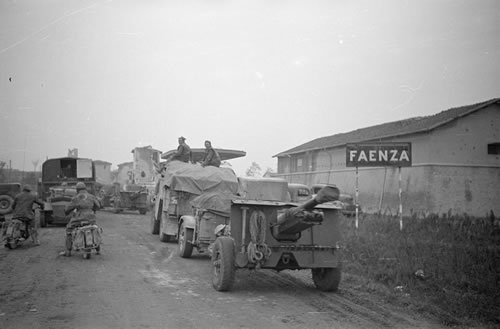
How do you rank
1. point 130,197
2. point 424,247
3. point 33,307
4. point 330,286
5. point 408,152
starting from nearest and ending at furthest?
point 33,307, point 330,286, point 424,247, point 408,152, point 130,197

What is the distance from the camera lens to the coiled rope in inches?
300

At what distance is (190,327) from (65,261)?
5.86 m

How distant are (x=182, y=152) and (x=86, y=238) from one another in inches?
231

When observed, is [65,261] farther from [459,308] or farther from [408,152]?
[408,152]

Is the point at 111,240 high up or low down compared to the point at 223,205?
down

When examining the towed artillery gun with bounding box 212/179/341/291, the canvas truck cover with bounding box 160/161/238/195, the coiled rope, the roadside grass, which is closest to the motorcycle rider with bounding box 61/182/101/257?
the canvas truck cover with bounding box 160/161/238/195

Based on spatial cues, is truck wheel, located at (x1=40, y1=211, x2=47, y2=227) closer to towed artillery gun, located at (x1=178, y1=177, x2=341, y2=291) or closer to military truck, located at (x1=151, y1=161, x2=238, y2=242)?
military truck, located at (x1=151, y1=161, x2=238, y2=242)

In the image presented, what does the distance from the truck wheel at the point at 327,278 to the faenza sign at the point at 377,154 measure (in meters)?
6.00

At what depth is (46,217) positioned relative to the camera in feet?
59.7

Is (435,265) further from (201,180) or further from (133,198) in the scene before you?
(133,198)

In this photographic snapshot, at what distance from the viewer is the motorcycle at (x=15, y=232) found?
40.4 feet

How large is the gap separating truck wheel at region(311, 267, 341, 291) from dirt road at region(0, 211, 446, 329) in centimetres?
15

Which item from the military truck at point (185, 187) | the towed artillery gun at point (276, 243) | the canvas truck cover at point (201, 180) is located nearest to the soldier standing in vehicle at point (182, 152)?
the military truck at point (185, 187)

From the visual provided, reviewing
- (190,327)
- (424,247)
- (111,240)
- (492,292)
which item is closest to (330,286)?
(492,292)
